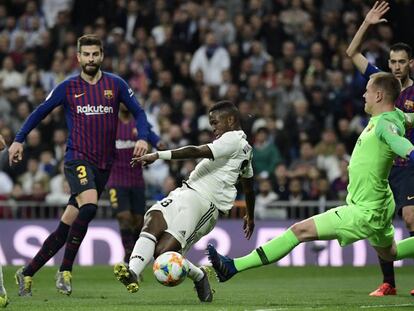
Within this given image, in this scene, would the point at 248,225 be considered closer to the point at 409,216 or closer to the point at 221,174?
the point at 221,174

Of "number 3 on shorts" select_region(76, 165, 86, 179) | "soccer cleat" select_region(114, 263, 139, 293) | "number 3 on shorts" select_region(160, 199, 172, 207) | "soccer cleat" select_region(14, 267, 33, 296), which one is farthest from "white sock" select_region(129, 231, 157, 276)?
"soccer cleat" select_region(14, 267, 33, 296)

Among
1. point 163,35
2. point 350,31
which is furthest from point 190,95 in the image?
point 350,31

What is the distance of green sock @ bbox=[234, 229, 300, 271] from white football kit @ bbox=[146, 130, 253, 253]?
1.95ft

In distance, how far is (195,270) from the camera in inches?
414

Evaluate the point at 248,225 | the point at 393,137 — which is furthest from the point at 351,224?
the point at 248,225

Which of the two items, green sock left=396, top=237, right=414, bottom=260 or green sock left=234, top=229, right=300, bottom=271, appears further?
green sock left=396, top=237, right=414, bottom=260

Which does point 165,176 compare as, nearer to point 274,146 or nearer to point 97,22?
point 274,146

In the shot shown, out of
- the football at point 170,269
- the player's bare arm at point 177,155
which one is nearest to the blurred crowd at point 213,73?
the player's bare arm at point 177,155

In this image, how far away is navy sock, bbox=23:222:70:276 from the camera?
12062 millimetres

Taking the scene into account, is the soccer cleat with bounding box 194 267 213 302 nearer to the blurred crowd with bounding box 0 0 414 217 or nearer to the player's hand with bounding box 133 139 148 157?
the player's hand with bounding box 133 139 148 157

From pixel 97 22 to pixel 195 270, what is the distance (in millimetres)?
14144

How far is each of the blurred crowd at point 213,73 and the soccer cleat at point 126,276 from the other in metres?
9.63

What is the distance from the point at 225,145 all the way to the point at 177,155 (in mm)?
Answer: 637

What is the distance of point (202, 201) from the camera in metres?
10.7
